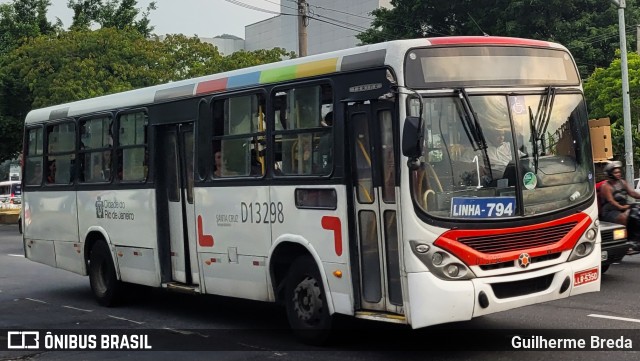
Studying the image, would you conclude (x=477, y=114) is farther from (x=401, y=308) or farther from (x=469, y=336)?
(x=469, y=336)

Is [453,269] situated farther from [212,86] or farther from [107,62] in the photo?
[107,62]

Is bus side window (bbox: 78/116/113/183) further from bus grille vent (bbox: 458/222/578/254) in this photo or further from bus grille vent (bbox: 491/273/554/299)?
bus grille vent (bbox: 491/273/554/299)

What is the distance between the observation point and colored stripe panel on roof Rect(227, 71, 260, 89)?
9.79m

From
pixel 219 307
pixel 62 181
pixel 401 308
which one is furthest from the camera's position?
pixel 62 181

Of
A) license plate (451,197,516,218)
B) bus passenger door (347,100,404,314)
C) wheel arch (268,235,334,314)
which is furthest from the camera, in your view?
wheel arch (268,235,334,314)

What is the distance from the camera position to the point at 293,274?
30.0 feet

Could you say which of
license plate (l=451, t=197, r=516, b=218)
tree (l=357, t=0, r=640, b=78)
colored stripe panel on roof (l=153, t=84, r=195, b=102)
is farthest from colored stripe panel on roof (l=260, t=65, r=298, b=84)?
tree (l=357, t=0, r=640, b=78)

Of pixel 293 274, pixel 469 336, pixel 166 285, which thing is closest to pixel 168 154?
pixel 166 285

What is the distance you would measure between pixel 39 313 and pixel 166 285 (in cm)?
220

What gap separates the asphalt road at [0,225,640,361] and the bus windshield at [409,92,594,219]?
56.2 inches

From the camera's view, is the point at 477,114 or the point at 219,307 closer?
the point at 477,114

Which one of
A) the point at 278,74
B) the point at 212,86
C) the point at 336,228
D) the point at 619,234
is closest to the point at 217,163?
the point at 212,86

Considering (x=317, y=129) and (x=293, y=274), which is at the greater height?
(x=317, y=129)

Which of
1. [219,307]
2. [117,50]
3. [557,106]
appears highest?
[117,50]
